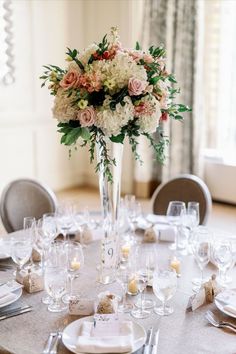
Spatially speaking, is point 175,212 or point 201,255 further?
point 175,212

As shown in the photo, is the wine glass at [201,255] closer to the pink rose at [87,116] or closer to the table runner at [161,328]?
the table runner at [161,328]

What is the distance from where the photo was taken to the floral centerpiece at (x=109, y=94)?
1589 millimetres

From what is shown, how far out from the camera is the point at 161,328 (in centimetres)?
141

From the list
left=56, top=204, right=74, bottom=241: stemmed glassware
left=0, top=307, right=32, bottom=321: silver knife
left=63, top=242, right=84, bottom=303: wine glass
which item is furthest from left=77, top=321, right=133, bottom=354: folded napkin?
left=56, top=204, right=74, bottom=241: stemmed glassware

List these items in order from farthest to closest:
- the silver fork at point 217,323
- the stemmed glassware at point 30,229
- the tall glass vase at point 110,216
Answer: the stemmed glassware at point 30,229
the tall glass vase at point 110,216
the silver fork at point 217,323

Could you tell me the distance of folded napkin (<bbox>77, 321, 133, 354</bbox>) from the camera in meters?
1.26

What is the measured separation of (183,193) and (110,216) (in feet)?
3.03

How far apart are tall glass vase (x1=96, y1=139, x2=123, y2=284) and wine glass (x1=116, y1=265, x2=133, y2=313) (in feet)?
0.12

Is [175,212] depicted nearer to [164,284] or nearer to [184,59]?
[164,284]

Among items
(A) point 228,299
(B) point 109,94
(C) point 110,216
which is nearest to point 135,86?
(B) point 109,94

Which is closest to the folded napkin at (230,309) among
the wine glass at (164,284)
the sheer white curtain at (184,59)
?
the wine glass at (164,284)


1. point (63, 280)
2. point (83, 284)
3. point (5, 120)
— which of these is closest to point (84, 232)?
point (83, 284)

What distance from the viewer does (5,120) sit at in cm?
498

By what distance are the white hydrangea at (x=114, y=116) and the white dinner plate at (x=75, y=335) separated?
0.63 metres
